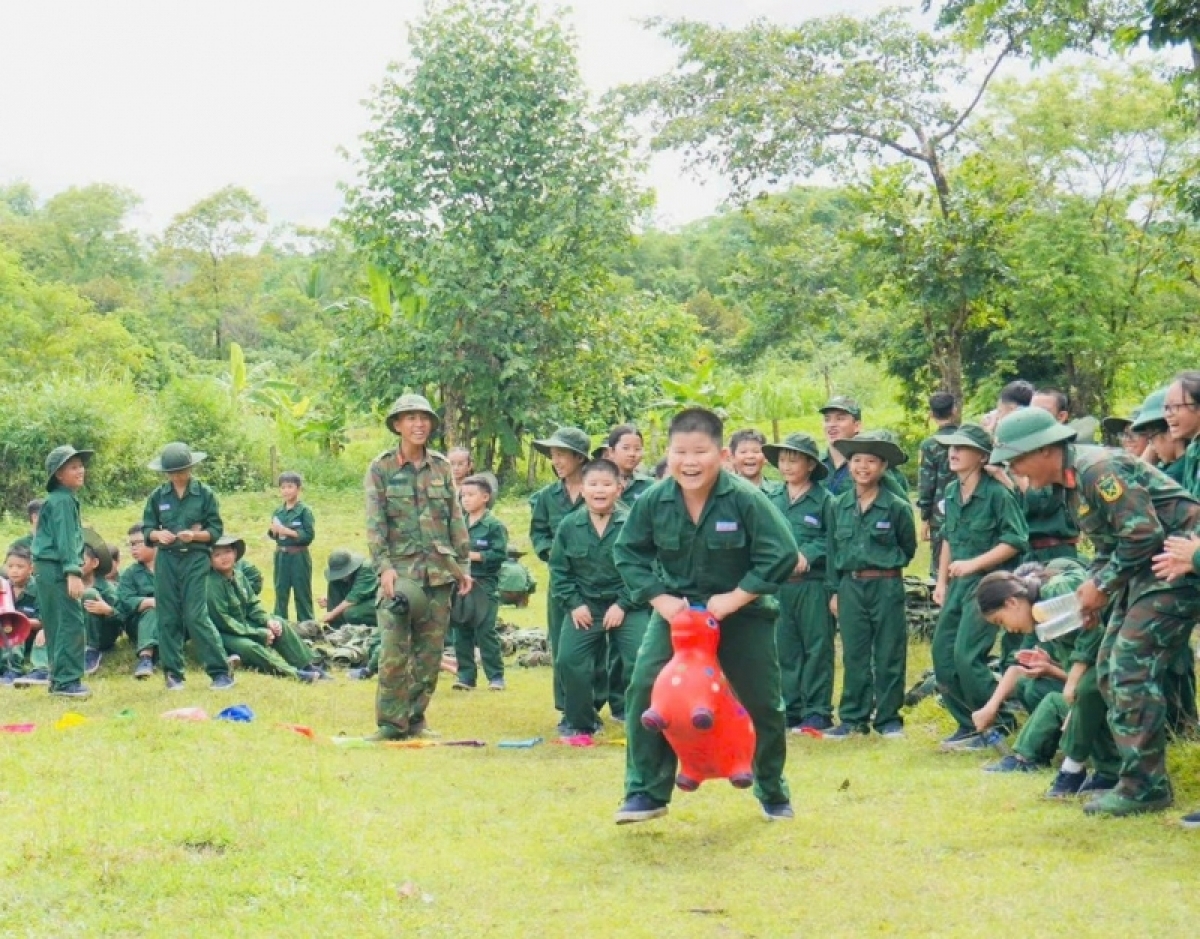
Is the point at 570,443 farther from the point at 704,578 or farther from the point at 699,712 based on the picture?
the point at 699,712

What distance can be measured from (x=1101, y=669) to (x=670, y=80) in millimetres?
13464

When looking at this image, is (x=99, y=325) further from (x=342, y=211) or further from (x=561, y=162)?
(x=561, y=162)

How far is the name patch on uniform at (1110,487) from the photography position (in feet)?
19.9

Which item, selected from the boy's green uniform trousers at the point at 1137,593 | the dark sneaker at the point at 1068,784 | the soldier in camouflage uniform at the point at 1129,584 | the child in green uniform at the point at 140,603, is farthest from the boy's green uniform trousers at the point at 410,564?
the boy's green uniform trousers at the point at 1137,593

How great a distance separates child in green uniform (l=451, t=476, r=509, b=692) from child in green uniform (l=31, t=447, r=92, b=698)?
288 centimetres

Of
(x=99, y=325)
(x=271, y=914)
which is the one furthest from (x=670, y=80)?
(x=99, y=325)

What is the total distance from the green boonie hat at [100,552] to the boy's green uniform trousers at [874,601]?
659cm

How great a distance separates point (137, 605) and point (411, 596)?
13.5 ft

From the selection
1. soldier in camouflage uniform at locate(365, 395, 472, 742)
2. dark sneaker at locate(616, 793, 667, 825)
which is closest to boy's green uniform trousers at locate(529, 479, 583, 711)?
soldier in camouflage uniform at locate(365, 395, 472, 742)

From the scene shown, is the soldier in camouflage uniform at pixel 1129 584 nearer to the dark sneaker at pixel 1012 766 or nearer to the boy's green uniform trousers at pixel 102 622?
the dark sneaker at pixel 1012 766

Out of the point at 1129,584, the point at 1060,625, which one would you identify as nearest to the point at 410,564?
the point at 1060,625

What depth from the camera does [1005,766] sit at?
767 cm

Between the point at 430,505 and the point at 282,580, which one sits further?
the point at 282,580

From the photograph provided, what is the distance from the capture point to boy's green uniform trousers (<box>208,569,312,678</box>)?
12219mm
